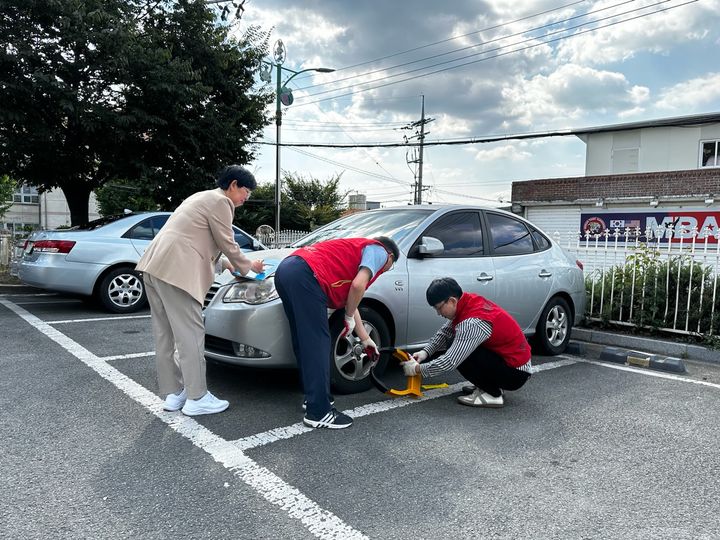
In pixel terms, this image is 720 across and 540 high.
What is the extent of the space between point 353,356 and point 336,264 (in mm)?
888

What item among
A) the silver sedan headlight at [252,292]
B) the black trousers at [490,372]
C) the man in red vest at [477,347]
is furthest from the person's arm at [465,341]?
the silver sedan headlight at [252,292]

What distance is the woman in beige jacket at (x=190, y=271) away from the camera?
137 inches

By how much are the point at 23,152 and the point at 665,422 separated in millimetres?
11222

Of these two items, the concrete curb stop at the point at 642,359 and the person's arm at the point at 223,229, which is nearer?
the person's arm at the point at 223,229

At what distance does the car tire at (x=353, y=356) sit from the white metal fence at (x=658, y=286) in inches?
163

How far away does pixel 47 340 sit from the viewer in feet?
19.1

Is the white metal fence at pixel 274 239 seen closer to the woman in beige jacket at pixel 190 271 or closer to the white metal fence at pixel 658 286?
the woman in beige jacket at pixel 190 271

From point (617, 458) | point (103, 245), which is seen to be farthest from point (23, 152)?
point (617, 458)

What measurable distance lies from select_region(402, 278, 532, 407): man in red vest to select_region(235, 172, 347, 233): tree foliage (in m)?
27.8

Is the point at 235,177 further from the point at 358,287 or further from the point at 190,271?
the point at 358,287

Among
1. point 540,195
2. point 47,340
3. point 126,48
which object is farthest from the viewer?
point 540,195

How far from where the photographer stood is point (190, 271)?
349cm

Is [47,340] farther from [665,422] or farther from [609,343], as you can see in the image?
[609,343]

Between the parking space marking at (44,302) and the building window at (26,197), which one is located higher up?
the building window at (26,197)
